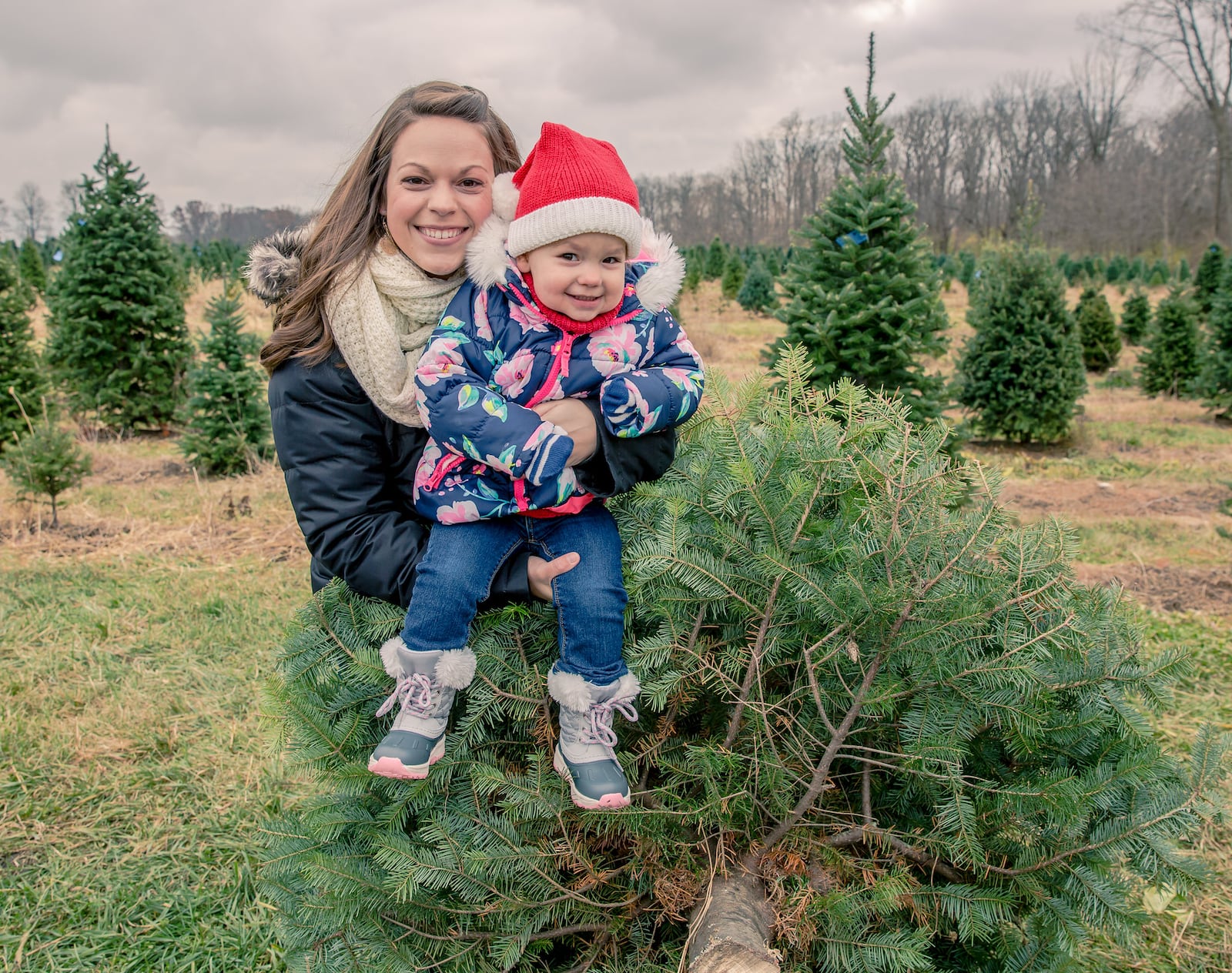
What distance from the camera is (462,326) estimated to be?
6.10 ft

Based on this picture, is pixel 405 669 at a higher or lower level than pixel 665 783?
higher

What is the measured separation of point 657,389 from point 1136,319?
18.5 metres

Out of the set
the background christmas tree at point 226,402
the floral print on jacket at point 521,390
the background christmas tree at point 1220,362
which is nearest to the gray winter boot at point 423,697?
the floral print on jacket at point 521,390

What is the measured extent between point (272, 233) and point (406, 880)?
1.70m

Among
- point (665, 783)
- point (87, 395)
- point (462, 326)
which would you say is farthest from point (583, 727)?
point (87, 395)

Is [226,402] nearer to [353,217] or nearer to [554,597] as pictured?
[353,217]

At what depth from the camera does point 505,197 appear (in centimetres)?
196

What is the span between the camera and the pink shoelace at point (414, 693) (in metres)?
1.74

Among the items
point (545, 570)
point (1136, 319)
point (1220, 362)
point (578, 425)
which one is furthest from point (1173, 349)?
point (545, 570)

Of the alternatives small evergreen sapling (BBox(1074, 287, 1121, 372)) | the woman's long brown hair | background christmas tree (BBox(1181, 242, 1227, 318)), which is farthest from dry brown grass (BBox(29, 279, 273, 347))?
background christmas tree (BBox(1181, 242, 1227, 318))

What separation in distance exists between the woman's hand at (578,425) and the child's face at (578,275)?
0.20 metres

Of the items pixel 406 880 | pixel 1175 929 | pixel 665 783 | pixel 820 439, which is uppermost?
pixel 820 439

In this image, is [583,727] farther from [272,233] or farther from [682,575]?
[272,233]

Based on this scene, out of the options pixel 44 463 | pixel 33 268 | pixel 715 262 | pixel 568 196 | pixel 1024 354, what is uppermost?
pixel 33 268
